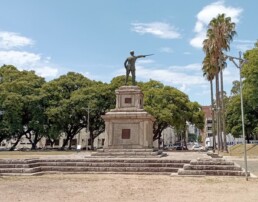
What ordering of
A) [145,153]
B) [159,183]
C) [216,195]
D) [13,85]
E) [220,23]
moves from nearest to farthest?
[216,195] < [159,183] < [145,153] < [220,23] < [13,85]

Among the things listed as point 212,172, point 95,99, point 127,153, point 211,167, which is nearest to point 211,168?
point 211,167

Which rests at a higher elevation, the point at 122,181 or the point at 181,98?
the point at 181,98

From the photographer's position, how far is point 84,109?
164 ft

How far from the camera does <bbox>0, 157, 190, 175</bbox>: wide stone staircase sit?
1714 centimetres

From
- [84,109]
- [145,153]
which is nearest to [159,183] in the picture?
[145,153]

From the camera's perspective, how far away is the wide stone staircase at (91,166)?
56.2ft

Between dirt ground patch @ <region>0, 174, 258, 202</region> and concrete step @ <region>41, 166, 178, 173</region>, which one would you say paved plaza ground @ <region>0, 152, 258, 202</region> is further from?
concrete step @ <region>41, 166, 178, 173</region>

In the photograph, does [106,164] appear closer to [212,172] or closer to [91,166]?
[91,166]

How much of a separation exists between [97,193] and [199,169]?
21.9 feet

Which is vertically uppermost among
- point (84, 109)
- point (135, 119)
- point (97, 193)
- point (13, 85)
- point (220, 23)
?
point (220, 23)

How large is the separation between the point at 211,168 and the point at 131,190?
5938 millimetres

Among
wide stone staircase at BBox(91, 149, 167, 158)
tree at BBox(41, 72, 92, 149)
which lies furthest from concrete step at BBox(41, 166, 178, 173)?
tree at BBox(41, 72, 92, 149)

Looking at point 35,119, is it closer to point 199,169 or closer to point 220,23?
point 220,23

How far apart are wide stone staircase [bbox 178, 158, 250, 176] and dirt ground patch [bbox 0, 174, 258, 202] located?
86cm
